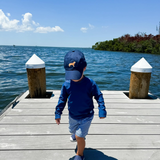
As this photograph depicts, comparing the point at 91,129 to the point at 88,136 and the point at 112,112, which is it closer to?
the point at 88,136

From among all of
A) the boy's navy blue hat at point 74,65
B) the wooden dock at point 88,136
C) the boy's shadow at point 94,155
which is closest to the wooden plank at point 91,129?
the wooden dock at point 88,136

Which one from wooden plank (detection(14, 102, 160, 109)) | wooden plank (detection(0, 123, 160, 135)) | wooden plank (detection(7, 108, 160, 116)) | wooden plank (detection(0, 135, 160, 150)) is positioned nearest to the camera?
wooden plank (detection(0, 135, 160, 150))

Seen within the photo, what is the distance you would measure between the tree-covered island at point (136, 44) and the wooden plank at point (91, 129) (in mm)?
49854

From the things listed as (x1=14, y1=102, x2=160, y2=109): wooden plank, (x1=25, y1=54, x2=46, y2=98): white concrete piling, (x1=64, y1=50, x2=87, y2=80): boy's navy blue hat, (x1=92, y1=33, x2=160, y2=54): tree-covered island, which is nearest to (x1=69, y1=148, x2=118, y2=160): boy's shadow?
(x1=64, y1=50, x2=87, y2=80): boy's navy blue hat

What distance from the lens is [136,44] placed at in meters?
59.3

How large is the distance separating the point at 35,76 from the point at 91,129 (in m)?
1.98

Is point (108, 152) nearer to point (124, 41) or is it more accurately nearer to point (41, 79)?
point (41, 79)

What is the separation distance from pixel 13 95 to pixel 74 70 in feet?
20.3

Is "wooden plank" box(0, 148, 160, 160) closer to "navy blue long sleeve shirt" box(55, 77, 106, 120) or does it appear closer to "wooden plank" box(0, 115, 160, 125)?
"navy blue long sleeve shirt" box(55, 77, 106, 120)

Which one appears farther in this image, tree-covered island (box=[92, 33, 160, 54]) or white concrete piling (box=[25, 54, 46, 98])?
tree-covered island (box=[92, 33, 160, 54])

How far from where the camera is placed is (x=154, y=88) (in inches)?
358

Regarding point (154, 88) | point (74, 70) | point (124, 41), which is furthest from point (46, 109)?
point (124, 41)

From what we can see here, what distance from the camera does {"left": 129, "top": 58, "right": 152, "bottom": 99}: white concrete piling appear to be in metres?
3.62

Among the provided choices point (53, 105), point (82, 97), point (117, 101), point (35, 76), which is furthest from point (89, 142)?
point (35, 76)
